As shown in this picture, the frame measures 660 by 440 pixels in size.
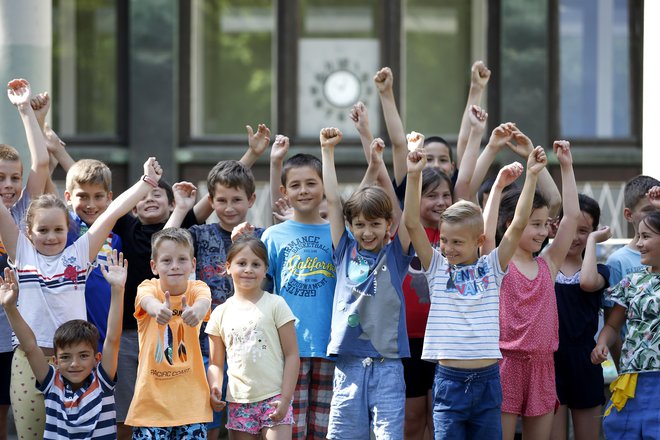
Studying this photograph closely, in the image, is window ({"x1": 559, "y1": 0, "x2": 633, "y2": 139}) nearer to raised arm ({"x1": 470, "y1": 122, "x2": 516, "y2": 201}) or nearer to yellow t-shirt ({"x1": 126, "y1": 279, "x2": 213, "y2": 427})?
raised arm ({"x1": 470, "y1": 122, "x2": 516, "y2": 201})

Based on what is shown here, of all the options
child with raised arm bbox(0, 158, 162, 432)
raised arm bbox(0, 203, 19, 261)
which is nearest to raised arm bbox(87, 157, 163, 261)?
child with raised arm bbox(0, 158, 162, 432)

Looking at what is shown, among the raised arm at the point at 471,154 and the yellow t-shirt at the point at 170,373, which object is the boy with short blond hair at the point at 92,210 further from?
the raised arm at the point at 471,154

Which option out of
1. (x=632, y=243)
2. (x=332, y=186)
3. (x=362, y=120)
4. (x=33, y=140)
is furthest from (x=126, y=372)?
(x=632, y=243)

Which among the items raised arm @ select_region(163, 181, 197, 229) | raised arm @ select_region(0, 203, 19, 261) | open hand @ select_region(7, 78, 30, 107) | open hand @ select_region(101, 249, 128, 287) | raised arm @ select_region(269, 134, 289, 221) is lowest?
open hand @ select_region(101, 249, 128, 287)

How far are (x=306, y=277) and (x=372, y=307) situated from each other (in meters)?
0.44

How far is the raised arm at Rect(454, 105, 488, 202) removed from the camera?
5.81m

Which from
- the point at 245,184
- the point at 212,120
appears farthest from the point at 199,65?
the point at 245,184

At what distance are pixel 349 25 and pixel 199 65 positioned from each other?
5.34 ft

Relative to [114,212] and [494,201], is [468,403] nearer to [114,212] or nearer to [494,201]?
[494,201]

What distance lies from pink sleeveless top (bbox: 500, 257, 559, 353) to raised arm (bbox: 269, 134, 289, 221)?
1345 mm

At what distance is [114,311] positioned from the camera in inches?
205

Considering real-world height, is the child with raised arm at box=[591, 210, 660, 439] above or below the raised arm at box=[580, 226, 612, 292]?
below

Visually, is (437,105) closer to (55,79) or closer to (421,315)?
(55,79)

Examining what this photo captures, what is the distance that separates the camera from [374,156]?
5.44 m
